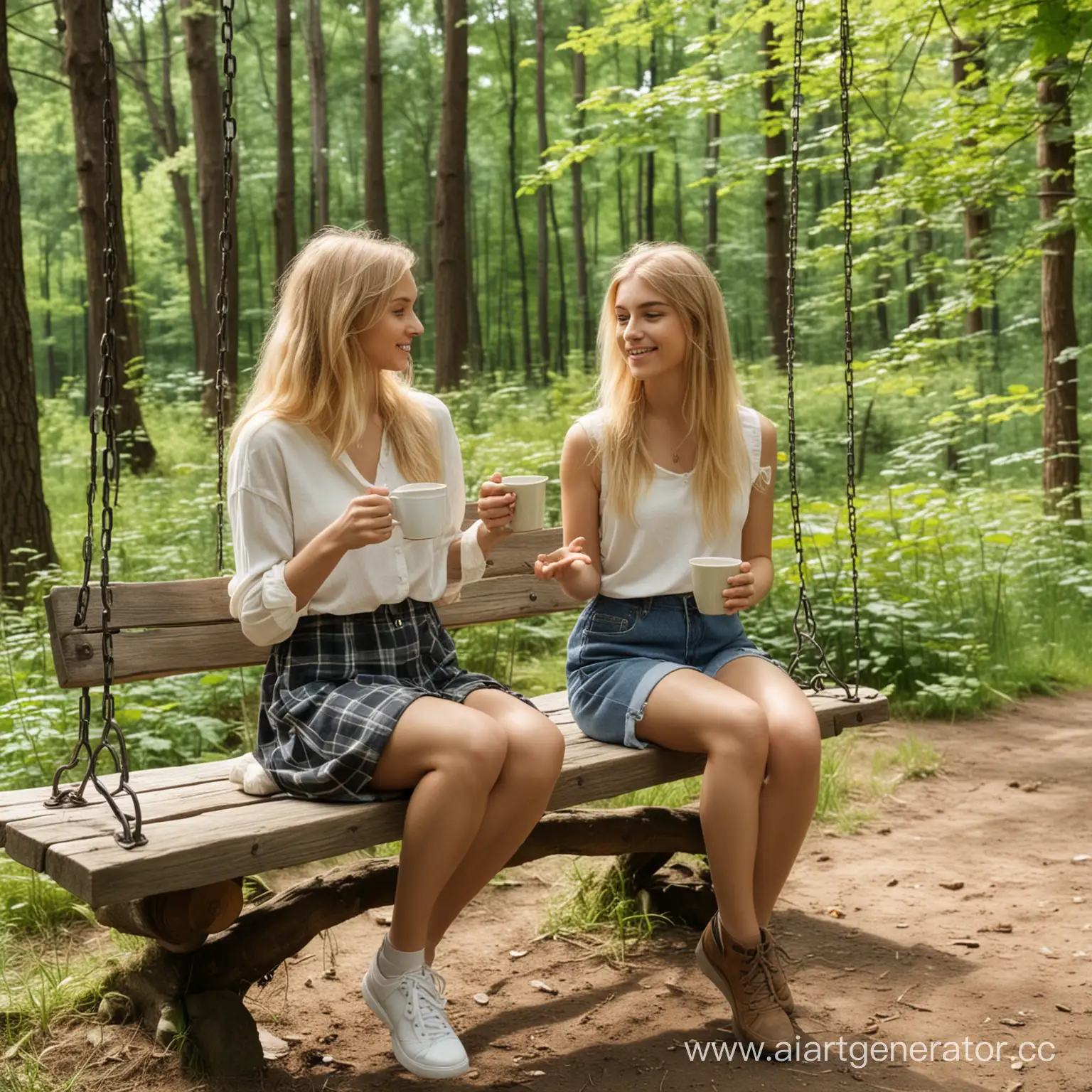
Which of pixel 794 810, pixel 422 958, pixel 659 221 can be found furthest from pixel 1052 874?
pixel 659 221

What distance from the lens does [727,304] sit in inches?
632

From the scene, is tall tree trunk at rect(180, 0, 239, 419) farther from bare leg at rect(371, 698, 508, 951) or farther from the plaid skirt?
bare leg at rect(371, 698, 508, 951)

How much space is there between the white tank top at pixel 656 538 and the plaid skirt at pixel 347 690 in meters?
0.47

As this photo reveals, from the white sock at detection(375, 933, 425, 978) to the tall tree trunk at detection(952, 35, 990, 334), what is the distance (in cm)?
500

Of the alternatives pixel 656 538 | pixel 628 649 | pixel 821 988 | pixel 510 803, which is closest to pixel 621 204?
pixel 656 538

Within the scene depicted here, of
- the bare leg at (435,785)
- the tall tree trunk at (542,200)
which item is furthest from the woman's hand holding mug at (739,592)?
the tall tree trunk at (542,200)

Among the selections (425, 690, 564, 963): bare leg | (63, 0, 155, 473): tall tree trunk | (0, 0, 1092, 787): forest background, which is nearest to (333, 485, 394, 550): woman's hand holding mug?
(425, 690, 564, 963): bare leg

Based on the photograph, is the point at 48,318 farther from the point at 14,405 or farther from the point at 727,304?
the point at 14,405

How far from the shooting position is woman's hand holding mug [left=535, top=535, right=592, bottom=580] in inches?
114

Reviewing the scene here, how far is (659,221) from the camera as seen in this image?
109 ft

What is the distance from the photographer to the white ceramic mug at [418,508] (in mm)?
2436

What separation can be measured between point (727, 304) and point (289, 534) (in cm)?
1409

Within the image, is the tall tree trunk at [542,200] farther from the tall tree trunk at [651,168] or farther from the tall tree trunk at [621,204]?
the tall tree trunk at [621,204]

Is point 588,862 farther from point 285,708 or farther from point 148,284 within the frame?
point 148,284
